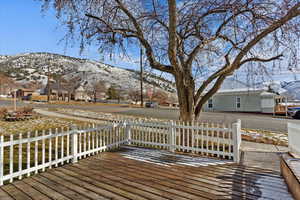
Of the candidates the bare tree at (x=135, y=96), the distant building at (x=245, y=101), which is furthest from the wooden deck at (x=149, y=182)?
the bare tree at (x=135, y=96)

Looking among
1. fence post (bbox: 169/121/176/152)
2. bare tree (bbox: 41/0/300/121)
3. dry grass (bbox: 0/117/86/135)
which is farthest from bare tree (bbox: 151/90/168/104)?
fence post (bbox: 169/121/176/152)

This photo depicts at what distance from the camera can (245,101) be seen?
2241cm

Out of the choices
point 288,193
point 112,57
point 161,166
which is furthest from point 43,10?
point 288,193

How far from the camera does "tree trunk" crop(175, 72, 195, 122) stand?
5.76 metres

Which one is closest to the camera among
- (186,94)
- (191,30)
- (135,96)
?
(186,94)

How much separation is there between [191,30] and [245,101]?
19.3 meters

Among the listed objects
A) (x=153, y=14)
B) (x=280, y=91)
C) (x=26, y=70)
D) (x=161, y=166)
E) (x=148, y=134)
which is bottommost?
(x=161, y=166)

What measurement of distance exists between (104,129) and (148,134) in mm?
1427

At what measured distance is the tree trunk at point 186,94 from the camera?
5.76m

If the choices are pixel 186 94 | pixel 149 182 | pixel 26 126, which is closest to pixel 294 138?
pixel 186 94

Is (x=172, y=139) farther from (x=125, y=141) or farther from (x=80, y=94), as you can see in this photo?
Answer: (x=80, y=94)

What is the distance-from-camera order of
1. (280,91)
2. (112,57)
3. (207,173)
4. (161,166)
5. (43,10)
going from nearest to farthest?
(207,173), (161,166), (43,10), (112,57), (280,91)

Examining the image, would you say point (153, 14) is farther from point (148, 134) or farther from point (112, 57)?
point (148, 134)

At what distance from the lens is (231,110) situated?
2356 centimetres
